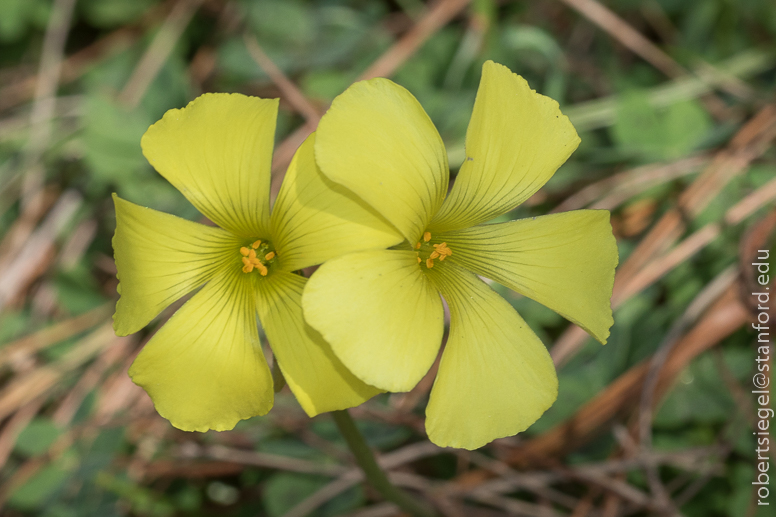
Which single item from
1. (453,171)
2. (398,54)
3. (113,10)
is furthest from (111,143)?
(453,171)

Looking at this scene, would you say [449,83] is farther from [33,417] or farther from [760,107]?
[33,417]

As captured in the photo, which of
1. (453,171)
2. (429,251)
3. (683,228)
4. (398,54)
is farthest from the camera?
(398,54)

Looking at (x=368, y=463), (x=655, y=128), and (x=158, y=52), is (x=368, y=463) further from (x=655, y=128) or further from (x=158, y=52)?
(x=158, y=52)

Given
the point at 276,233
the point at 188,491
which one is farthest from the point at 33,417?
the point at 276,233

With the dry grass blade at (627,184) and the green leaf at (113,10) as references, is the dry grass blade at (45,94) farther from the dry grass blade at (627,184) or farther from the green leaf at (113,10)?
the dry grass blade at (627,184)

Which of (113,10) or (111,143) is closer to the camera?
(111,143)
